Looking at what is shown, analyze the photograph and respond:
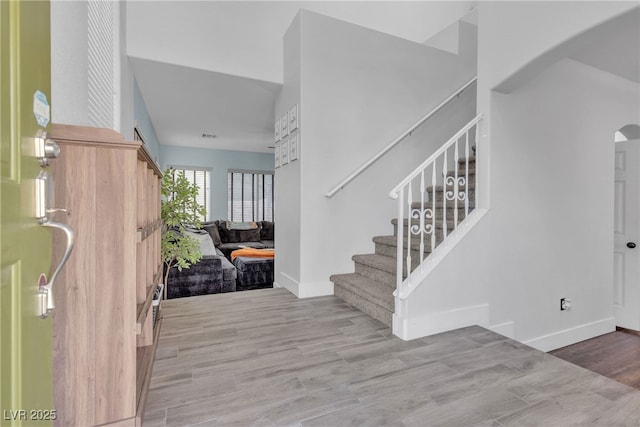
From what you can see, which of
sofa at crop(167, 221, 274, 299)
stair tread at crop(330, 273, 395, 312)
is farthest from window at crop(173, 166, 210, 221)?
stair tread at crop(330, 273, 395, 312)

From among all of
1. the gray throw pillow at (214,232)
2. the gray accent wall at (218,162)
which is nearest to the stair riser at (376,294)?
the gray throw pillow at (214,232)

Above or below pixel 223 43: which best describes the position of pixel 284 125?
below

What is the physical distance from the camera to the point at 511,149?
8.40 feet

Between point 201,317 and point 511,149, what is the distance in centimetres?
281

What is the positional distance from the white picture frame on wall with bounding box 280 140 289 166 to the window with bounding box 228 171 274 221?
4.57m

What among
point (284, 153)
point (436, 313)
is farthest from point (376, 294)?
point (284, 153)

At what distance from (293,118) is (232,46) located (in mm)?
1081

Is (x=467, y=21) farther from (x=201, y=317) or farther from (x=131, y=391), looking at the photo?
(x=131, y=391)

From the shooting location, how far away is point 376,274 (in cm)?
283

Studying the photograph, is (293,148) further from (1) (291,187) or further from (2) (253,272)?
(2) (253,272)

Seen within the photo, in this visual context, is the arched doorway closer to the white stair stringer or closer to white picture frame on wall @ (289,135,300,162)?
the white stair stringer

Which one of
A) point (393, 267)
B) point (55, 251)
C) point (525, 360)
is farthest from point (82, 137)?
point (525, 360)

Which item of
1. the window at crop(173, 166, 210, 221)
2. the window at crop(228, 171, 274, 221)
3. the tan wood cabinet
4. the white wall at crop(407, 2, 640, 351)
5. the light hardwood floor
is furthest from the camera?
the window at crop(228, 171, 274, 221)

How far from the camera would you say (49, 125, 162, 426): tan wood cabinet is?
3.55ft
